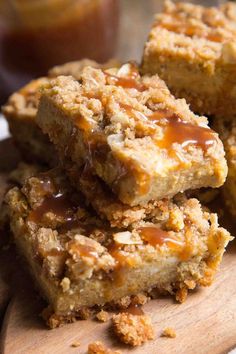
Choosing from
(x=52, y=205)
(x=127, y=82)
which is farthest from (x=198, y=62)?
(x=52, y=205)

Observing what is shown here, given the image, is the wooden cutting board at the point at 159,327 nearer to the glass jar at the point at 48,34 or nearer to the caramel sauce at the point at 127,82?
the caramel sauce at the point at 127,82

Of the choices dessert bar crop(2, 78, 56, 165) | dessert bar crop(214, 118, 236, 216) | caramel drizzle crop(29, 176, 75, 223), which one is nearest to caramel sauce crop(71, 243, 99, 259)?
caramel drizzle crop(29, 176, 75, 223)

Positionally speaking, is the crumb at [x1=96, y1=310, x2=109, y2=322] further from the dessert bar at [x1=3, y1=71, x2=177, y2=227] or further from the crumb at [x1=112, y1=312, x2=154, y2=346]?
the dessert bar at [x1=3, y1=71, x2=177, y2=227]

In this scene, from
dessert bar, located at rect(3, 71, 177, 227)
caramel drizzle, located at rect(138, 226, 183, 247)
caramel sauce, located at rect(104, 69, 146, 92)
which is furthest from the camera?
dessert bar, located at rect(3, 71, 177, 227)

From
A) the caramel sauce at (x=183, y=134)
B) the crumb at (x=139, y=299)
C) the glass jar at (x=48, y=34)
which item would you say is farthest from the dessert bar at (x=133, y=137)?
the glass jar at (x=48, y=34)

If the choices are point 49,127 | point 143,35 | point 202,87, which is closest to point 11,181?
point 49,127

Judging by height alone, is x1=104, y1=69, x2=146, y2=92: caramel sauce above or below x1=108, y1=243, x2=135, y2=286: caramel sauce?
above
